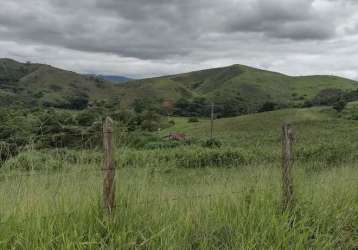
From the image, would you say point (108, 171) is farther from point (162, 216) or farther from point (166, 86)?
point (166, 86)

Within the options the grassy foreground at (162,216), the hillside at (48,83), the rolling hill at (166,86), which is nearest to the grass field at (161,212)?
the grassy foreground at (162,216)

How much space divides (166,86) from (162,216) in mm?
144080

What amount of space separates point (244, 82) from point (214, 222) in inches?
5608

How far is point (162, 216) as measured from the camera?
4.27m

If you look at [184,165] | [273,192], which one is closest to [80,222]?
[273,192]

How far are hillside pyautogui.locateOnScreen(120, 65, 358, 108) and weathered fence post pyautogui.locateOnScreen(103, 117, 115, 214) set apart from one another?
107 metres

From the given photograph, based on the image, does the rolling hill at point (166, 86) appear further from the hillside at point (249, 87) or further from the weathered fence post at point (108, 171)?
the weathered fence post at point (108, 171)

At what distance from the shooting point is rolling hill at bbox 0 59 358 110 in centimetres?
12150

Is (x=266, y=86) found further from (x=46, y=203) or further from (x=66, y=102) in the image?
(x=46, y=203)

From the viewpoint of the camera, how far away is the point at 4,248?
3652 mm

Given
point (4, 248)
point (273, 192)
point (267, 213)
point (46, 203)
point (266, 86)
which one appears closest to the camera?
point (4, 248)

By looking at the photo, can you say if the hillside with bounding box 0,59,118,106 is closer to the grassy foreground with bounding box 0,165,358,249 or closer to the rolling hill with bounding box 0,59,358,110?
the rolling hill with bounding box 0,59,358,110

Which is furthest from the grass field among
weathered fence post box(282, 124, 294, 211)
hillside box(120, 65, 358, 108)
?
hillside box(120, 65, 358, 108)

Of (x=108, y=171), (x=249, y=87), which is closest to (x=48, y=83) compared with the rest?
(x=249, y=87)
